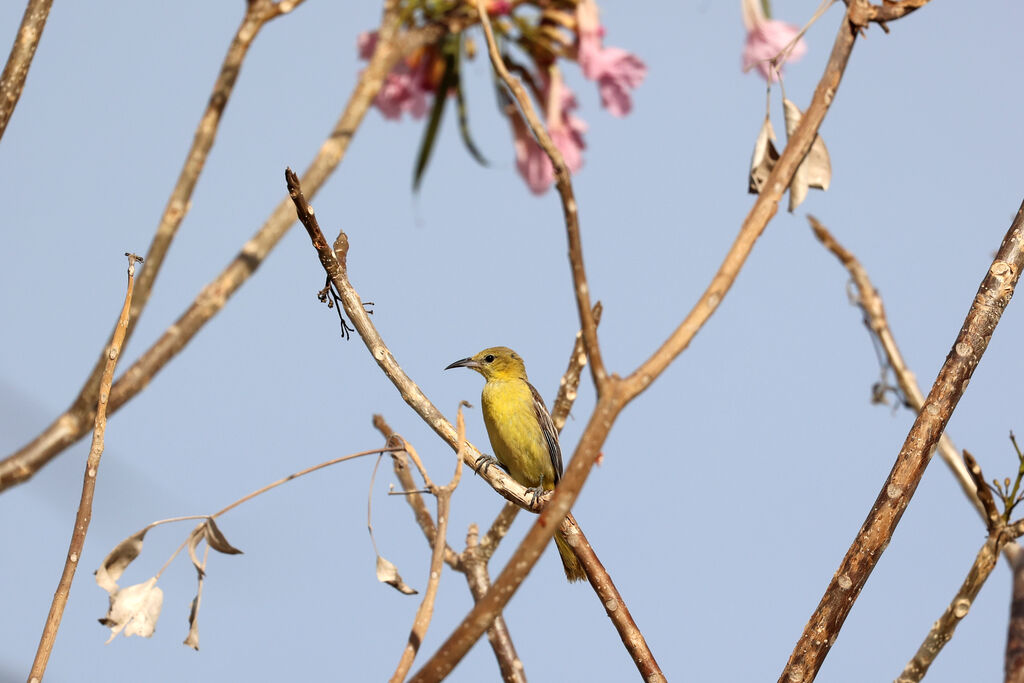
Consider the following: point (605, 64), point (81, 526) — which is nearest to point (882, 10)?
point (605, 64)

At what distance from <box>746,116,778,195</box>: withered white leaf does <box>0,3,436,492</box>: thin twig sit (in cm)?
155

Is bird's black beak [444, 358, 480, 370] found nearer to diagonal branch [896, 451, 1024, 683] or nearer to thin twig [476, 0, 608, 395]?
diagonal branch [896, 451, 1024, 683]

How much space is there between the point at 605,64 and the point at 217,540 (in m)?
2.16

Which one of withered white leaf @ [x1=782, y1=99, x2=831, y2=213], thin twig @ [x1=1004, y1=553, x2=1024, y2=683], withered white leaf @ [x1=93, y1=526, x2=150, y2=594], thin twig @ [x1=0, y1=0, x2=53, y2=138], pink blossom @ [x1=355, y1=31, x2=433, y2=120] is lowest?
thin twig @ [x1=1004, y1=553, x2=1024, y2=683]

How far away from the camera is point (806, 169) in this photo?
9.87ft

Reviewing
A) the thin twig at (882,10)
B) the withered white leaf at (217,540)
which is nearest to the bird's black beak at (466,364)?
the withered white leaf at (217,540)

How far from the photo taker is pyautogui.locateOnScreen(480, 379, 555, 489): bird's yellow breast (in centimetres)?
522

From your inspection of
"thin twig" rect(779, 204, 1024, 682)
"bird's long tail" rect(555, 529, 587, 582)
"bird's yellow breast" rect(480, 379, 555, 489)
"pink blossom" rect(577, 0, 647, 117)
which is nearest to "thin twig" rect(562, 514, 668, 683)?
"thin twig" rect(779, 204, 1024, 682)

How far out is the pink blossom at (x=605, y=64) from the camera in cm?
372

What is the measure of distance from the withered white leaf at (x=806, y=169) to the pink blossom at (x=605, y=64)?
0.92 metres

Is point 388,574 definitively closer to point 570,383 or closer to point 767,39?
point 570,383

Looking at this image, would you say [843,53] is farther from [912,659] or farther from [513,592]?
[912,659]

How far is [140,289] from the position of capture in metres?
3.38

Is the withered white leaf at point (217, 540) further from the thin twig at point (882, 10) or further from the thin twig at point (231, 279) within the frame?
the thin twig at point (882, 10)
